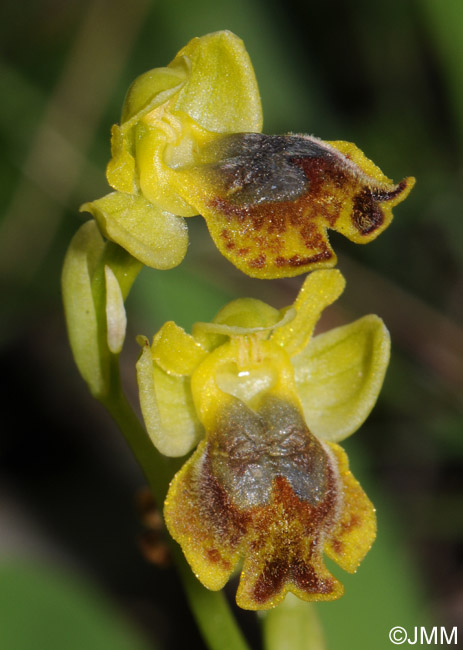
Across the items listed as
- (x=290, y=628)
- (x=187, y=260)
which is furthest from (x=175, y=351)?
(x=187, y=260)

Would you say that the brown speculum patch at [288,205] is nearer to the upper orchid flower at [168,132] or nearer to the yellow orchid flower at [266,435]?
the upper orchid flower at [168,132]

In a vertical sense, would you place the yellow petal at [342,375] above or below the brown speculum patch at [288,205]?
below

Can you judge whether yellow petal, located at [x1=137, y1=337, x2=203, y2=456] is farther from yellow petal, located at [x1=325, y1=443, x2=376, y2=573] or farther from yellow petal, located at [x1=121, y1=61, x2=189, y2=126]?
yellow petal, located at [x1=121, y1=61, x2=189, y2=126]

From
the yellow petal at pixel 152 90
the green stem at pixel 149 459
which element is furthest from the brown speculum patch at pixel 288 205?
the green stem at pixel 149 459

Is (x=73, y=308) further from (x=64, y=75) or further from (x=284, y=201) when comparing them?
(x=64, y=75)

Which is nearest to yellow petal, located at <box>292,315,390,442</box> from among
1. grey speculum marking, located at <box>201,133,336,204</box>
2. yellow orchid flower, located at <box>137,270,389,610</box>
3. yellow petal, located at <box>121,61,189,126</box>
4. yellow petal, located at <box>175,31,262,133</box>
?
yellow orchid flower, located at <box>137,270,389,610</box>

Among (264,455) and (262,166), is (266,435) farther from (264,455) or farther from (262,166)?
(262,166)
